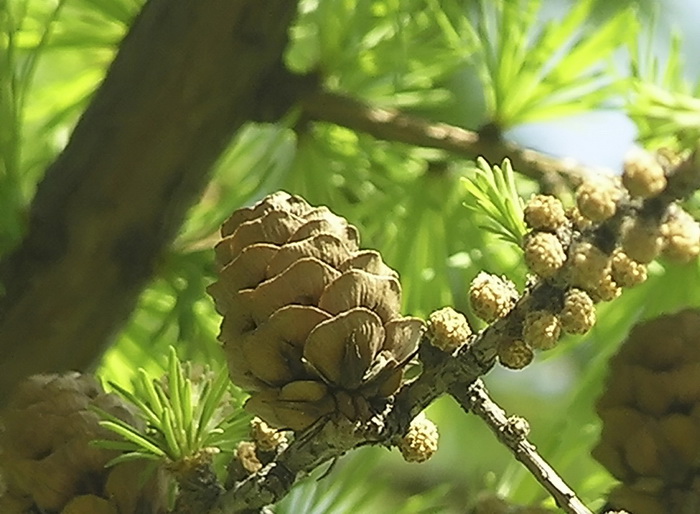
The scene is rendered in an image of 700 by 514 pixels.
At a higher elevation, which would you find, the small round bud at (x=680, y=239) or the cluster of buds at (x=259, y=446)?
the cluster of buds at (x=259, y=446)

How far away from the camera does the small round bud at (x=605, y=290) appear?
291mm

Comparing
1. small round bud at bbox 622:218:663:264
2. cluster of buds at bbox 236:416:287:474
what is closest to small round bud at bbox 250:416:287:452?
cluster of buds at bbox 236:416:287:474

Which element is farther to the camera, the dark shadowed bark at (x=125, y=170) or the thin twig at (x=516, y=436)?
the dark shadowed bark at (x=125, y=170)

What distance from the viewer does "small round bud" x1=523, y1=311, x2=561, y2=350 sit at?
0.27 meters

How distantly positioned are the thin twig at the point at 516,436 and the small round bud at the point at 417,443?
0.01 metres

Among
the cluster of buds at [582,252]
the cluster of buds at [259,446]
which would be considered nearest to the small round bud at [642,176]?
the cluster of buds at [582,252]

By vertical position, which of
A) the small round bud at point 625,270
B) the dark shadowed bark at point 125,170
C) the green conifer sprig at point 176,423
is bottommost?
the small round bud at point 625,270

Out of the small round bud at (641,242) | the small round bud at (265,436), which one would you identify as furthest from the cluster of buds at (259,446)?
the small round bud at (641,242)

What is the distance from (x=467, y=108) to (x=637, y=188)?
1.56 ft

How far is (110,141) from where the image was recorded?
41cm

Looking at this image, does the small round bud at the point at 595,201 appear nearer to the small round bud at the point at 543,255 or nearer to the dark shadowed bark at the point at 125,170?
the small round bud at the point at 543,255

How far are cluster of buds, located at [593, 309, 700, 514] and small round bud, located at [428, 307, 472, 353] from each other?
8 centimetres

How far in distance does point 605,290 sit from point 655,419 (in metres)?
0.06

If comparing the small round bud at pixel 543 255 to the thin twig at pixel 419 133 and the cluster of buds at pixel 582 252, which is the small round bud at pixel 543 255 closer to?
the cluster of buds at pixel 582 252
